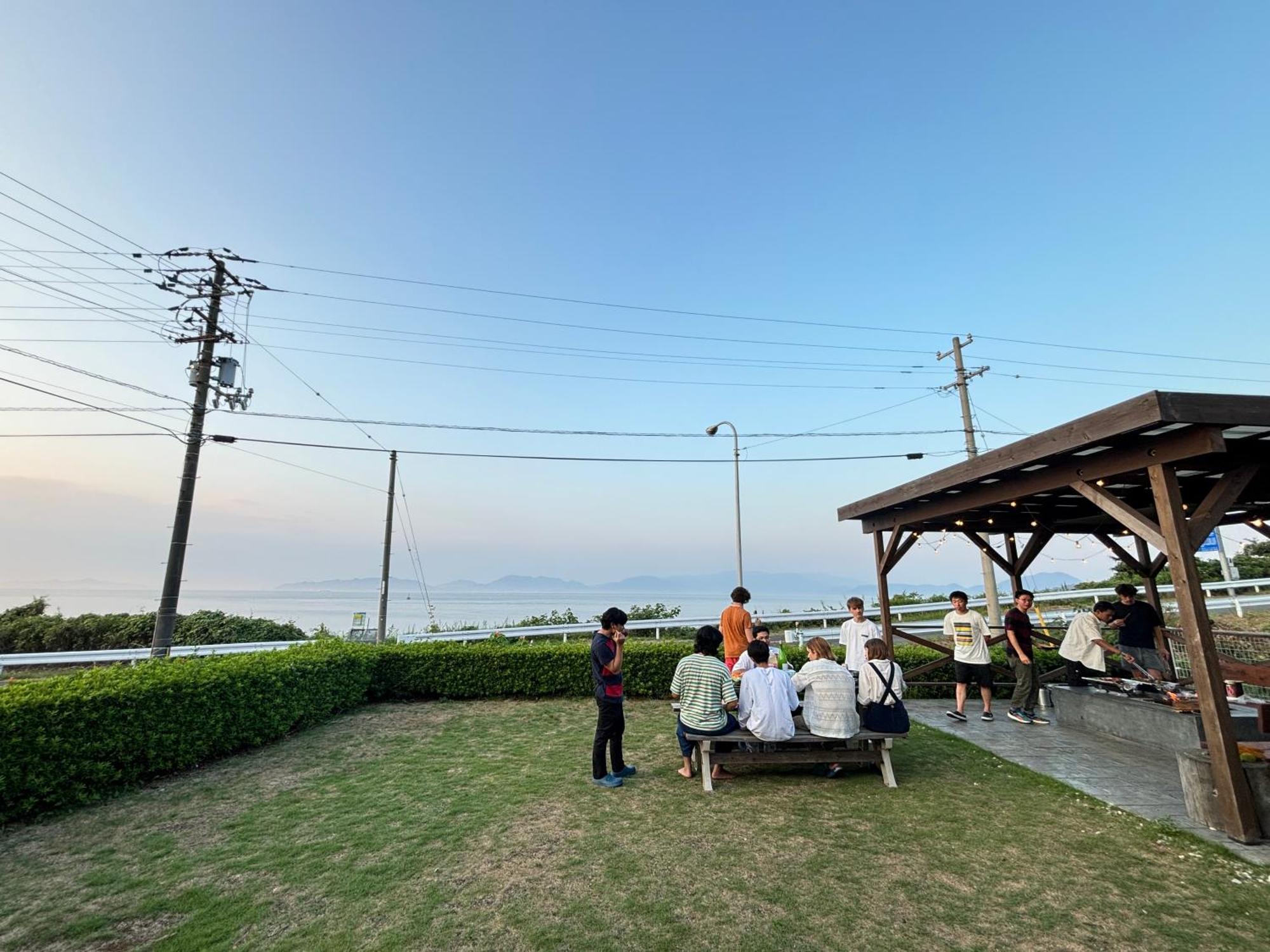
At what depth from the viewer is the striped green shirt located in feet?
17.1

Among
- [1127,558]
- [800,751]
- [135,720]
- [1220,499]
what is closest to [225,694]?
[135,720]

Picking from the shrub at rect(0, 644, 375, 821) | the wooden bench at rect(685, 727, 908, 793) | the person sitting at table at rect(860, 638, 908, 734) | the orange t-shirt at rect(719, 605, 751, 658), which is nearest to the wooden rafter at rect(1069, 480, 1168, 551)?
the person sitting at table at rect(860, 638, 908, 734)

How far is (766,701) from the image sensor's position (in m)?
5.18

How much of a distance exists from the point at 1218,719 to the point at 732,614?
14.2ft

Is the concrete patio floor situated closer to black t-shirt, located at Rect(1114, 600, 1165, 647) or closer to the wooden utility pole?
black t-shirt, located at Rect(1114, 600, 1165, 647)

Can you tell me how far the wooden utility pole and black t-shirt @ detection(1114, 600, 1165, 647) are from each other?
1550cm

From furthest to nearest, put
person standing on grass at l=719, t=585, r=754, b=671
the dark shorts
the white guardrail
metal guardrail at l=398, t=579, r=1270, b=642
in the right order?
1. metal guardrail at l=398, t=579, r=1270, b=642
2. the white guardrail
3. the dark shorts
4. person standing on grass at l=719, t=585, r=754, b=671

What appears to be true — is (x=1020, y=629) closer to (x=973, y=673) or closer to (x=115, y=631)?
(x=973, y=673)

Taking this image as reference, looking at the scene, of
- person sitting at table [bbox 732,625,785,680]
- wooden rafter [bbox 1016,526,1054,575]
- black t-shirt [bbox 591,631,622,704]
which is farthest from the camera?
wooden rafter [bbox 1016,526,1054,575]

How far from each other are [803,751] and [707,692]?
3.54ft

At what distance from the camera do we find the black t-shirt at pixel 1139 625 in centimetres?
768


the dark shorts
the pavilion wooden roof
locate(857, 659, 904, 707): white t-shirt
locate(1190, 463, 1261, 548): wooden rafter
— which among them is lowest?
the dark shorts

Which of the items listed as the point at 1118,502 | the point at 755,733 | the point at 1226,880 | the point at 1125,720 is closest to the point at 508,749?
the point at 755,733

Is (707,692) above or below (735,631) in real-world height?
below
